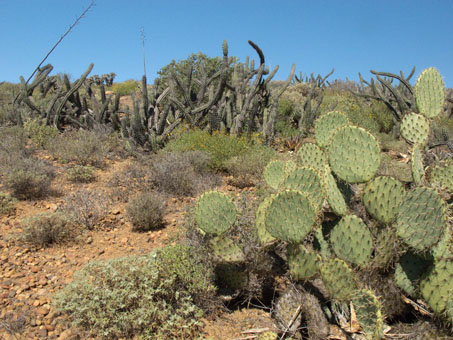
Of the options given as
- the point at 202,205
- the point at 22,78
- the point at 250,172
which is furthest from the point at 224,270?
the point at 22,78

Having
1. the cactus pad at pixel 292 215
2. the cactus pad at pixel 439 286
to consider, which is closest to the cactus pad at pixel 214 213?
the cactus pad at pixel 292 215

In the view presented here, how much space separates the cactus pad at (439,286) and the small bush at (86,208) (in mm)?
3962

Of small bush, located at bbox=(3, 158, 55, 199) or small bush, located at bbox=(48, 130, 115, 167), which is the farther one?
small bush, located at bbox=(48, 130, 115, 167)

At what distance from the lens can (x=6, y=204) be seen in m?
5.29

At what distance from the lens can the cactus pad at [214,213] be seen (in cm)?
342

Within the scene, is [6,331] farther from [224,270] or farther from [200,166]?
[200,166]

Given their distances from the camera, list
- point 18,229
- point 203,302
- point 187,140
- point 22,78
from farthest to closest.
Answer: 1. point 22,78
2. point 187,140
3. point 18,229
4. point 203,302

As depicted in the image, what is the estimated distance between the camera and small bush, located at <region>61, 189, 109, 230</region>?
502 cm

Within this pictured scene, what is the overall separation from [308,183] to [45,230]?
314 centimetres

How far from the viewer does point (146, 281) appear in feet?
10.6

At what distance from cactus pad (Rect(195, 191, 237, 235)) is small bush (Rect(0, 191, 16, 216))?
3.31 m

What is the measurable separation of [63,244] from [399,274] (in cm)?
368

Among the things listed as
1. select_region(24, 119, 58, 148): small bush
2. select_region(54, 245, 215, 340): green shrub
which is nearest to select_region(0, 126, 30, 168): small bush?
select_region(24, 119, 58, 148): small bush

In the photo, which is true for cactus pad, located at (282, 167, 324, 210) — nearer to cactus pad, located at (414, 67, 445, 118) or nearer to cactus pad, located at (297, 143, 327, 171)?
cactus pad, located at (297, 143, 327, 171)
